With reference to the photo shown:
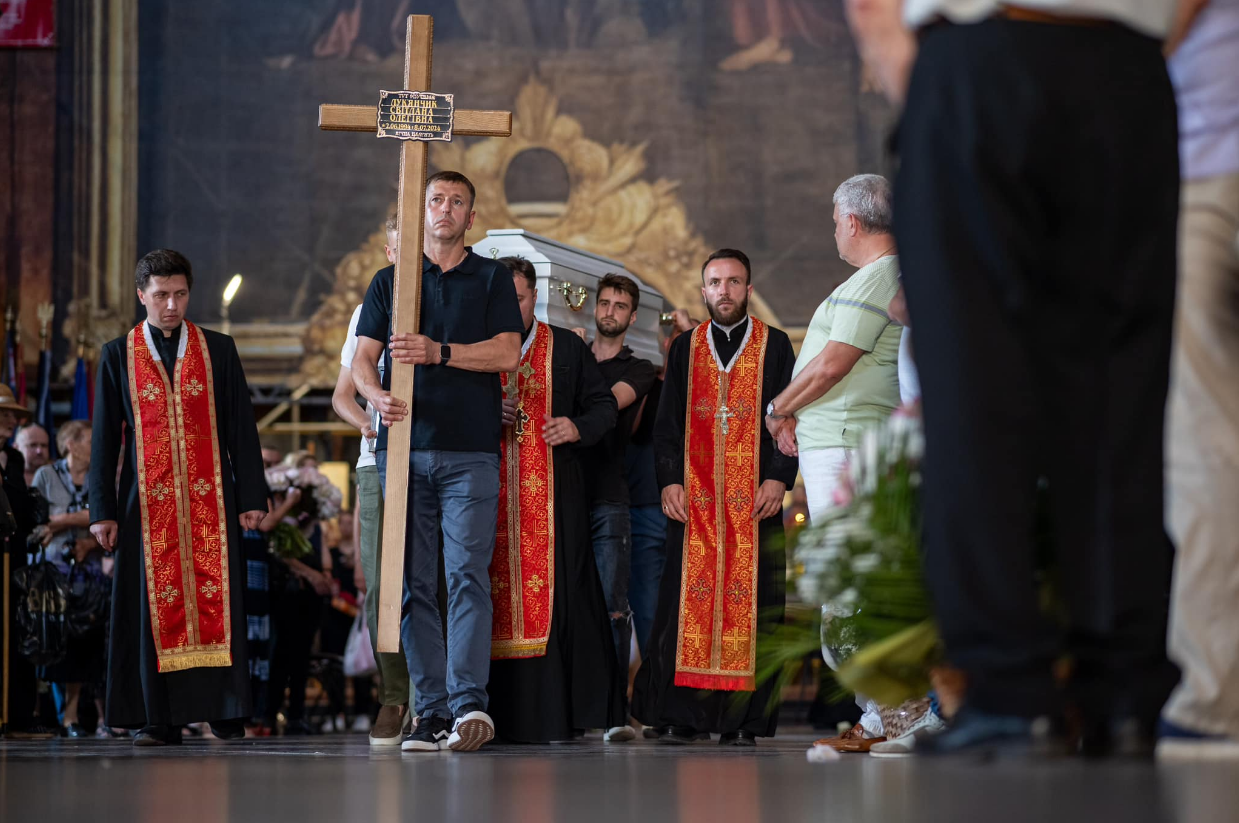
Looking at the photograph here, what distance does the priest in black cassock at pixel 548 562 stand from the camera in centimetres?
607

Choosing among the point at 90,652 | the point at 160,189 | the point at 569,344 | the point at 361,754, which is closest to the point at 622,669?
the point at 569,344

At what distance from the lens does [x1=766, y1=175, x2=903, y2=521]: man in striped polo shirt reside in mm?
4852

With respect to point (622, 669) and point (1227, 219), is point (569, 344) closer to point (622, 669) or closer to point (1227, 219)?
point (622, 669)

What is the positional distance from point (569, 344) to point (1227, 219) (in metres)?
4.14

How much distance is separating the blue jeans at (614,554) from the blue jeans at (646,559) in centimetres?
73

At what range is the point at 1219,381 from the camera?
2459 mm

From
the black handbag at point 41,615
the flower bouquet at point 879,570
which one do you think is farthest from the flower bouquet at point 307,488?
the flower bouquet at point 879,570

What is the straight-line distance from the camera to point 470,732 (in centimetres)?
497

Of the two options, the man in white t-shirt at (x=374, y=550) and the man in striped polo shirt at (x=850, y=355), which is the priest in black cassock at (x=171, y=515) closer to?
the man in white t-shirt at (x=374, y=550)

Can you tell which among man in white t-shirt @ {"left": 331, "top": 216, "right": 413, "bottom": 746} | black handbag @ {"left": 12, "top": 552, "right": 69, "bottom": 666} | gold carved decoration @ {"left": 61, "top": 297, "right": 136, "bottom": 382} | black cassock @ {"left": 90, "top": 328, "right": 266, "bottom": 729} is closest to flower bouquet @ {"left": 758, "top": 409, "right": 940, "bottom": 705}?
man in white t-shirt @ {"left": 331, "top": 216, "right": 413, "bottom": 746}

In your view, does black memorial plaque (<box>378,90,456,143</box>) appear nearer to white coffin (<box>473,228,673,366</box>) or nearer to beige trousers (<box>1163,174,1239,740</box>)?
white coffin (<box>473,228,673,366</box>)

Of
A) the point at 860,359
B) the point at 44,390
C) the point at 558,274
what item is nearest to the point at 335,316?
the point at 44,390

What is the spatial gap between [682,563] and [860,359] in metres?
1.67

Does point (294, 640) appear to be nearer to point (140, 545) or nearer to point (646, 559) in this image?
point (646, 559)
